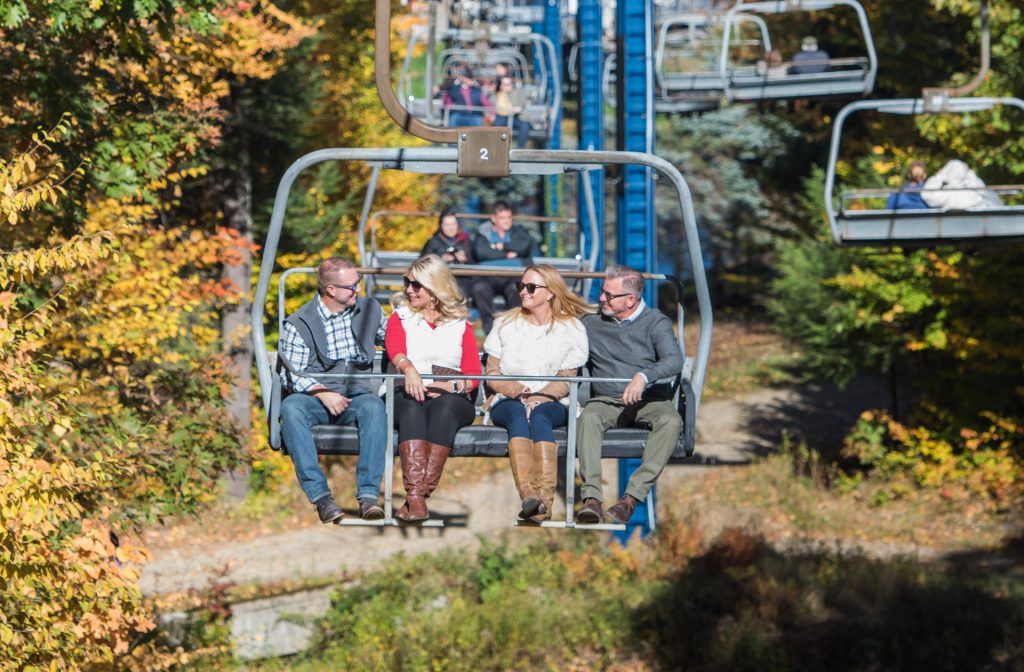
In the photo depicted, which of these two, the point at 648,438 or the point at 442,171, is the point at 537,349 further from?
the point at 442,171

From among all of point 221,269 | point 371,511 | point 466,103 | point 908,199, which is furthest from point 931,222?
point 221,269

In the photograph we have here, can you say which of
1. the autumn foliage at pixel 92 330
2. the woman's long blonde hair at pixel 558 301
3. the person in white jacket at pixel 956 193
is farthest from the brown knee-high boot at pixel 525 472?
the person in white jacket at pixel 956 193

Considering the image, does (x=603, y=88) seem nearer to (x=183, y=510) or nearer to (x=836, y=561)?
(x=836, y=561)

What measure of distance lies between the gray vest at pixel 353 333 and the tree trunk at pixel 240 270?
12.0 m

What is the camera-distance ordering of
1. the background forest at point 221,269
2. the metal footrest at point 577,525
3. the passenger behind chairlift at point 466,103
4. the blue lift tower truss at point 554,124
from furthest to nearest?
the blue lift tower truss at point 554,124 < the passenger behind chairlift at point 466,103 < the background forest at point 221,269 < the metal footrest at point 577,525

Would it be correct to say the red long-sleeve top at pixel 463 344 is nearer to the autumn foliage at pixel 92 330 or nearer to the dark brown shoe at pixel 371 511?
the dark brown shoe at pixel 371 511

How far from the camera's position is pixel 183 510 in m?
12.2

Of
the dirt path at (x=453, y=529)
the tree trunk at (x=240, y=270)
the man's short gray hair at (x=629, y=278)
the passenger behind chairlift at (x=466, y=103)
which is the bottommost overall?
the dirt path at (x=453, y=529)

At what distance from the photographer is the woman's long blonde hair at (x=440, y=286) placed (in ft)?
24.1

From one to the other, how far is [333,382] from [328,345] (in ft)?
0.61

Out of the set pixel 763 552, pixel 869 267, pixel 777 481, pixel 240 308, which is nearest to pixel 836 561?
pixel 763 552

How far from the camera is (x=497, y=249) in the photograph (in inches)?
492

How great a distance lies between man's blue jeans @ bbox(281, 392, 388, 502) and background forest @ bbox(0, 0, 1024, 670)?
6.15 ft

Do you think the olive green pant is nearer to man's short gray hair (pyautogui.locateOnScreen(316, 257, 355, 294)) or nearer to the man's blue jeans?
the man's blue jeans
